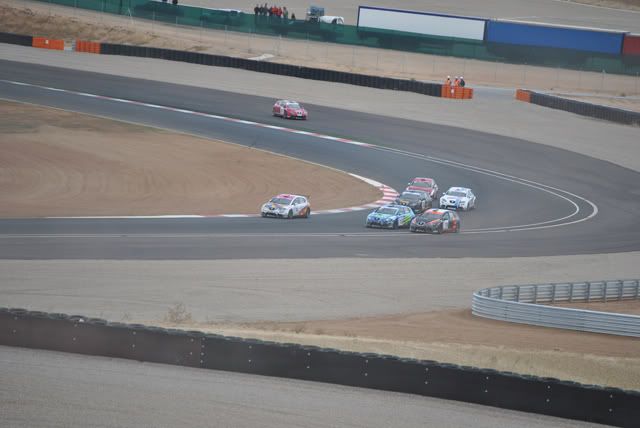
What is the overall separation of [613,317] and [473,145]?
3077 centimetres

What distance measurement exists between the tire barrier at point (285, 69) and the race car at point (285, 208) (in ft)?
89.5

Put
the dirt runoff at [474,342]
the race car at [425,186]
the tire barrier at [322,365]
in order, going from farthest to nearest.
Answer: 1. the race car at [425,186]
2. the dirt runoff at [474,342]
3. the tire barrier at [322,365]

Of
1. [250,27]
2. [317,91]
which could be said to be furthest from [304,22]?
[317,91]

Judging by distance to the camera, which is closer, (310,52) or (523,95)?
(523,95)

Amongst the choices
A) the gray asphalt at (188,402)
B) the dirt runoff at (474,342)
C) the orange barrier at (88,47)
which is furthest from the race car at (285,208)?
the orange barrier at (88,47)

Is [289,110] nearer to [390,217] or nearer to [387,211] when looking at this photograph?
[387,211]

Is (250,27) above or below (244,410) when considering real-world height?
above

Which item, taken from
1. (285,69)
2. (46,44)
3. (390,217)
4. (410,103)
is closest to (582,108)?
(410,103)

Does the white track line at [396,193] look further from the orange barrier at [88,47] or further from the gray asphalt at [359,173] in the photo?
the orange barrier at [88,47]

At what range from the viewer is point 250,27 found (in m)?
76.3

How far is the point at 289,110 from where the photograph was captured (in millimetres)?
52688

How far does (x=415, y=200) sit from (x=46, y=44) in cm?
3899

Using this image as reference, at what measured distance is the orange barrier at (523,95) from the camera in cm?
6203

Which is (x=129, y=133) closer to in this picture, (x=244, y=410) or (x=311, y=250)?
(x=311, y=250)
